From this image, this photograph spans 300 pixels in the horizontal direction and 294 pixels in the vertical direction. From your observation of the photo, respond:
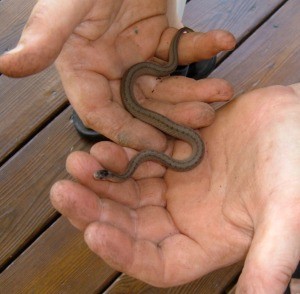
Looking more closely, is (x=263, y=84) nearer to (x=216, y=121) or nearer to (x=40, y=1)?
(x=216, y=121)

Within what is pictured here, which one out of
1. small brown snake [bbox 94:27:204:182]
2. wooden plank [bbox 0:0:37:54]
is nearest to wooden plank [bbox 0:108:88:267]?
small brown snake [bbox 94:27:204:182]

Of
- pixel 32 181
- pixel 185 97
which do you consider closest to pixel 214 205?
pixel 185 97

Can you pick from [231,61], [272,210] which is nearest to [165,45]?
[231,61]

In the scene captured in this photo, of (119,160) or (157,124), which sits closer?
(119,160)

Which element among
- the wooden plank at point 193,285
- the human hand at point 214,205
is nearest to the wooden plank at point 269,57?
the human hand at point 214,205

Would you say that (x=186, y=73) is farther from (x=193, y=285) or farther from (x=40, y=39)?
(x=40, y=39)

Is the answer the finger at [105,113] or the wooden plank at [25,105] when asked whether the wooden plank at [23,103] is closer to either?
the wooden plank at [25,105]

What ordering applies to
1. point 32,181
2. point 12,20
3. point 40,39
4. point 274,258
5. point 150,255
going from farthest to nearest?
point 12,20, point 32,181, point 150,255, point 40,39, point 274,258

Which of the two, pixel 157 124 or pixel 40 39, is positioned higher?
pixel 40 39
